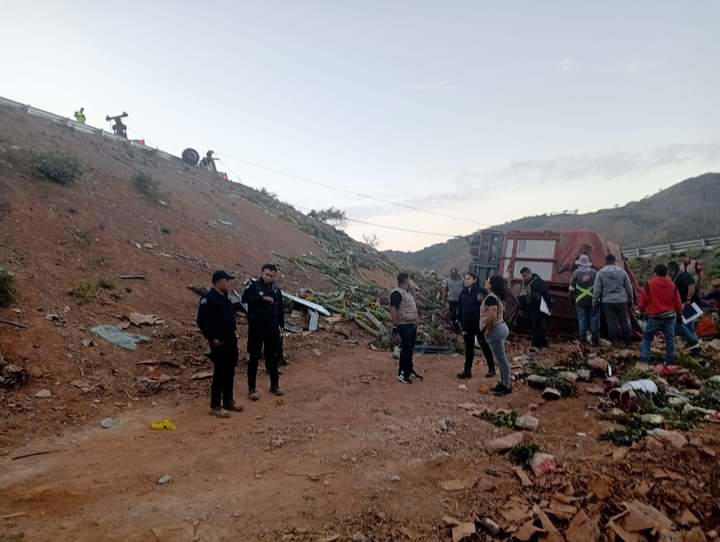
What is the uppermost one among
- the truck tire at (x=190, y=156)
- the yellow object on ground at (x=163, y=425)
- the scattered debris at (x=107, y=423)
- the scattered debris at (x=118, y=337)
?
Result: the truck tire at (x=190, y=156)

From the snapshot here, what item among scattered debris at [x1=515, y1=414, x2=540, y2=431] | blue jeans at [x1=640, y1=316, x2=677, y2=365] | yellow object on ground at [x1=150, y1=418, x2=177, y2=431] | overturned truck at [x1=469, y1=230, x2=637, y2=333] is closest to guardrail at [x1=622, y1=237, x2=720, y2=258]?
overturned truck at [x1=469, y1=230, x2=637, y2=333]

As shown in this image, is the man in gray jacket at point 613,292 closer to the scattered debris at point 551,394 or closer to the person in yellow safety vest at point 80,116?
the scattered debris at point 551,394

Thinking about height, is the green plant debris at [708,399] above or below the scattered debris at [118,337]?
above

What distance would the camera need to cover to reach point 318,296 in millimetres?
11453

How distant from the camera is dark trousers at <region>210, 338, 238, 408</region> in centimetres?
514

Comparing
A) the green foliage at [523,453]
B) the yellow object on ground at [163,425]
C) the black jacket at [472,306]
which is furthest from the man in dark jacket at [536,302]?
the yellow object on ground at [163,425]

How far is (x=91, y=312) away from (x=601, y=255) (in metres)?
9.41

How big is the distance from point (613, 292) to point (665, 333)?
1.27m

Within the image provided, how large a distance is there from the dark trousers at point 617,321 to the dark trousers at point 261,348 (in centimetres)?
556

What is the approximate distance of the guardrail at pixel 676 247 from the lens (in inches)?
833

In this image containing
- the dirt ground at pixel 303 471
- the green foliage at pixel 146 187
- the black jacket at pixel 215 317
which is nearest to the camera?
the dirt ground at pixel 303 471

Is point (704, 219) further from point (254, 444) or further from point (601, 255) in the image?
point (254, 444)

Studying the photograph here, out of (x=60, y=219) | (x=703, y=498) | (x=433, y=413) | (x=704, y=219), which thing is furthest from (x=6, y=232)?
(x=704, y=219)

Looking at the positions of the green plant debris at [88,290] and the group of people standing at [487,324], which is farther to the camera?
the green plant debris at [88,290]
